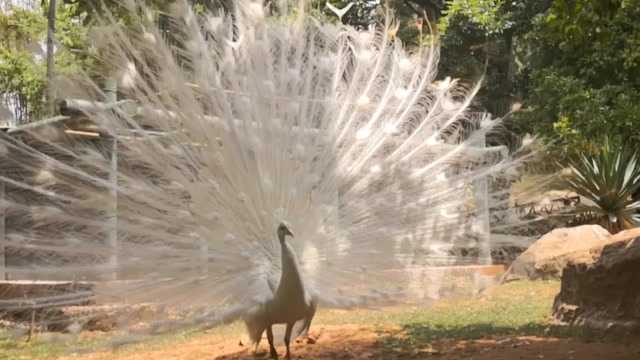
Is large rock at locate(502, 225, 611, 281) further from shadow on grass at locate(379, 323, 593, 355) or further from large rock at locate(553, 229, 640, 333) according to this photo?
large rock at locate(553, 229, 640, 333)

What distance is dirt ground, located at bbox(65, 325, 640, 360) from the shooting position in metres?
6.31

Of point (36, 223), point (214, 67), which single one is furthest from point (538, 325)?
point (36, 223)

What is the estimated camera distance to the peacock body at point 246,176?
593 centimetres

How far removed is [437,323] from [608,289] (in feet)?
7.06

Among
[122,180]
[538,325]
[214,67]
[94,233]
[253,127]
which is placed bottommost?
[538,325]

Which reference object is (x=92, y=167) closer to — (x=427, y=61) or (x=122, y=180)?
(x=122, y=180)

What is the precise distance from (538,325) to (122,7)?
513 cm

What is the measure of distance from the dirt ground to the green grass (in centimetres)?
15

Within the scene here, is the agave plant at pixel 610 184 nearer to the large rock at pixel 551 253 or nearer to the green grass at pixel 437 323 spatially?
the large rock at pixel 551 253

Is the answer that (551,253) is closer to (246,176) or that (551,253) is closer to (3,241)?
(246,176)

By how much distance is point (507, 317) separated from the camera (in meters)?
8.89

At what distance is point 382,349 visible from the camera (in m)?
7.10

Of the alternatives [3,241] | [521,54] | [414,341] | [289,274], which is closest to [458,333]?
[414,341]

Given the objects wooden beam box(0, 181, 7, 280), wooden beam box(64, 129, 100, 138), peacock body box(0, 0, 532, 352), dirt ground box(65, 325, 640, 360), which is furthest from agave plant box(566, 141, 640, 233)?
wooden beam box(0, 181, 7, 280)
